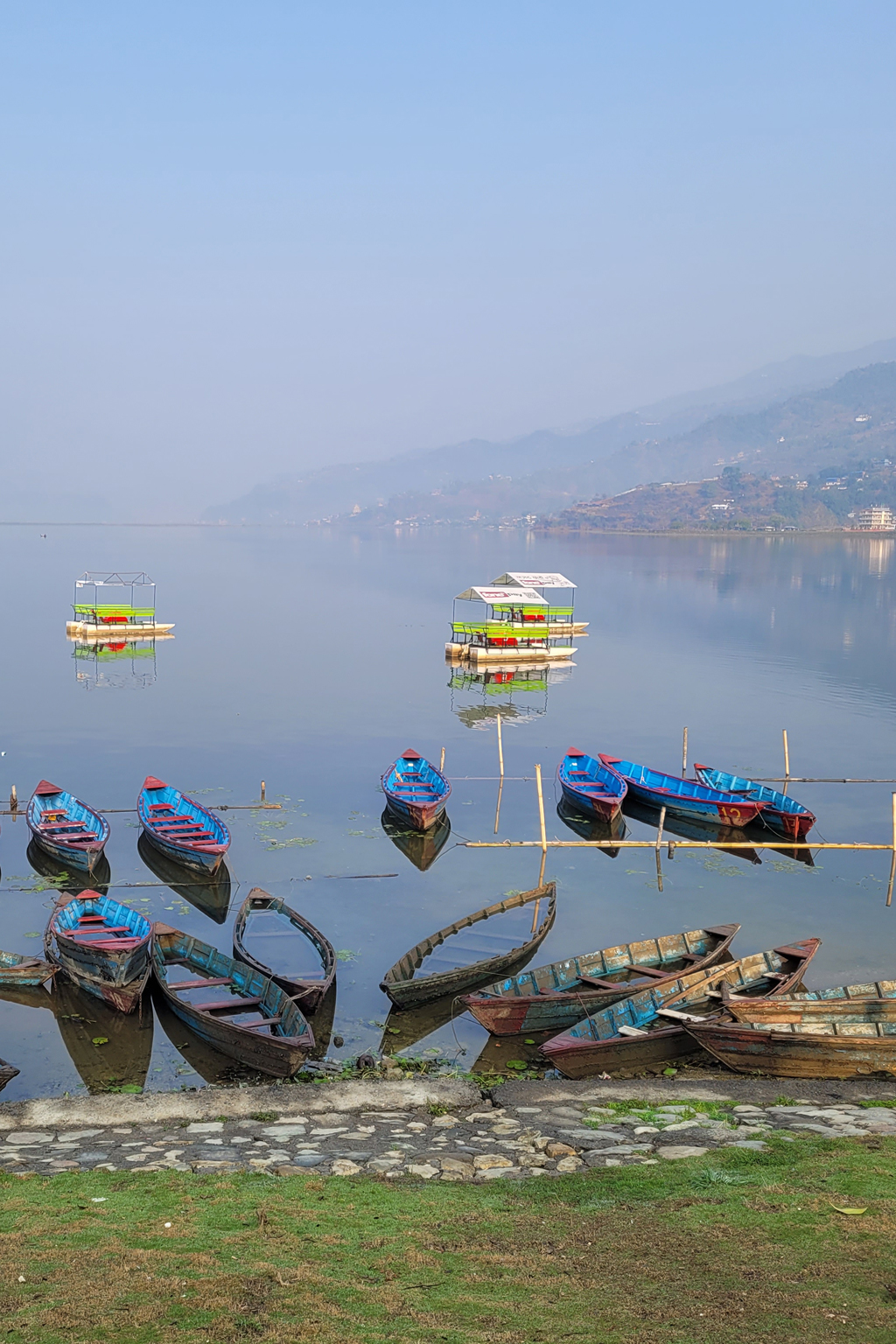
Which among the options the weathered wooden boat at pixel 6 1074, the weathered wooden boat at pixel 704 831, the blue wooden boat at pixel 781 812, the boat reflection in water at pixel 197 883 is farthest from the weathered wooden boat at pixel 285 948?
the blue wooden boat at pixel 781 812

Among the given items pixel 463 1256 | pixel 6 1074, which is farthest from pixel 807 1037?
pixel 6 1074

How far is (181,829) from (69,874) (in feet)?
10.7

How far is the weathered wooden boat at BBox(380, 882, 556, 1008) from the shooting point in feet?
69.7

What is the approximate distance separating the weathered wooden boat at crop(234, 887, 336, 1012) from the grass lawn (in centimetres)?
770

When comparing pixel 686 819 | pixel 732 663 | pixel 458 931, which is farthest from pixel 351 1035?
pixel 732 663

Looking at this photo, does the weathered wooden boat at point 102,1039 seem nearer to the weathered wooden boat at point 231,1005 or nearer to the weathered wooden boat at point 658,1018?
the weathered wooden boat at point 231,1005

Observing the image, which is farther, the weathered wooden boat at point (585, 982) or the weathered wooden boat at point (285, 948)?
the weathered wooden boat at point (285, 948)

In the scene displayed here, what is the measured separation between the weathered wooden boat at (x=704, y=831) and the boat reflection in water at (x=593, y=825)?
1298 mm

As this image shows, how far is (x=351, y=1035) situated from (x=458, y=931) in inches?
173

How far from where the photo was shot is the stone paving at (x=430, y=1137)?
1325 cm

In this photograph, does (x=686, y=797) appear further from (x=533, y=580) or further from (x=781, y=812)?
(x=533, y=580)

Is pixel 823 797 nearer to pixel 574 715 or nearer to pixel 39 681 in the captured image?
pixel 574 715

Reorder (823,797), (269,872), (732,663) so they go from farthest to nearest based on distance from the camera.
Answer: (732,663)
(823,797)
(269,872)

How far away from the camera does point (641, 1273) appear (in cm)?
966
